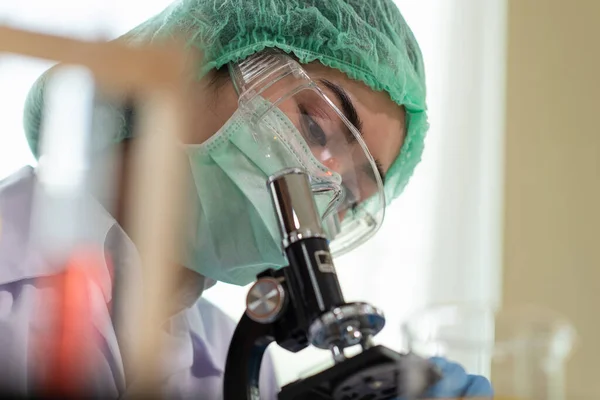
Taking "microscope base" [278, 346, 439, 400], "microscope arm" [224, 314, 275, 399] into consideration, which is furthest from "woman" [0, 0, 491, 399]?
"microscope base" [278, 346, 439, 400]

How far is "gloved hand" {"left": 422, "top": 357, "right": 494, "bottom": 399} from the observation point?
1.86 ft

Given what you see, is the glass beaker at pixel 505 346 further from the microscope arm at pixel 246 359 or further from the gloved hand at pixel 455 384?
the microscope arm at pixel 246 359

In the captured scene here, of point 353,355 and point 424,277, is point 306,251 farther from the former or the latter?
point 424,277

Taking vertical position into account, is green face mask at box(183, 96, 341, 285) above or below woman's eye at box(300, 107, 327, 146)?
below

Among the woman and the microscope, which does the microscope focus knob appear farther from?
the woman

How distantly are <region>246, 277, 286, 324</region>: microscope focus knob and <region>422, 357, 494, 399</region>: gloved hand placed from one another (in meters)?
0.19

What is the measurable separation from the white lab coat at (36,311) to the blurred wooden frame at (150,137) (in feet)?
0.15

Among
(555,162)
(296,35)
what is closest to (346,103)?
(296,35)

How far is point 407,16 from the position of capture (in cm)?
163

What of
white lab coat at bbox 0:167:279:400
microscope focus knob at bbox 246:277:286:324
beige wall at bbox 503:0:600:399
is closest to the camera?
microscope focus knob at bbox 246:277:286:324

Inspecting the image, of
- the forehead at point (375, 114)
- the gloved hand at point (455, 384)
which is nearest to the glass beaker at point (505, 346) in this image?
the gloved hand at point (455, 384)

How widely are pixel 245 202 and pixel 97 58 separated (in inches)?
10.8

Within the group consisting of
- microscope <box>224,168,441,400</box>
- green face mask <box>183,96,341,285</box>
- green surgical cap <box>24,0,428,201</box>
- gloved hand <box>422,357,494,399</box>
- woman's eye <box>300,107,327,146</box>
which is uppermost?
green surgical cap <box>24,0,428,201</box>

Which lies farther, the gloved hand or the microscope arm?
the microscope arm
